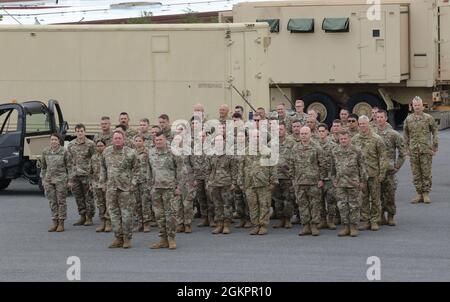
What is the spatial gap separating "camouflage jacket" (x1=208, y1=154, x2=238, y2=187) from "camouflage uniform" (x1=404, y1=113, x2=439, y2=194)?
3567 mm

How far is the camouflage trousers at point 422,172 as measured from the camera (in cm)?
2067

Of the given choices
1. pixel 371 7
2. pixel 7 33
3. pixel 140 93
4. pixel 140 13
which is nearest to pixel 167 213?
pixel 140 93

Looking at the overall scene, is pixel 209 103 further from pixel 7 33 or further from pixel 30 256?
pixel 30 256

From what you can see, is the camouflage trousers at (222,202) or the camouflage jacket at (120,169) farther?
the camouflage trousers at (222,202)

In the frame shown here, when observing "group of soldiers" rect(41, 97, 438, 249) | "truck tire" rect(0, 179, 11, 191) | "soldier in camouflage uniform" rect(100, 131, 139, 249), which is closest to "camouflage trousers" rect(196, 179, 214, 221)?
"group of soldiers" rect(41, 97, 438, 249)

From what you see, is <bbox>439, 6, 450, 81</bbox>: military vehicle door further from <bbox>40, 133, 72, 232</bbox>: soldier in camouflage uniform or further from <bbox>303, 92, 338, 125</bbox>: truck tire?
<bbox>40, 133, 72, 232</bbox>: soldier in camouflage uniform

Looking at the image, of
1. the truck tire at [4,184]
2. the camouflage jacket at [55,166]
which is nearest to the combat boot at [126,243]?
the camouflage jacket at [55,166]

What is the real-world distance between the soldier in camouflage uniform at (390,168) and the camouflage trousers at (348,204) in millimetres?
944

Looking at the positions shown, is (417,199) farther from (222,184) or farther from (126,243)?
(126,243)

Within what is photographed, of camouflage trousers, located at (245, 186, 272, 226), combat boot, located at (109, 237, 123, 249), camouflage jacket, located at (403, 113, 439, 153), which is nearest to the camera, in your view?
combat boot, located at (109, 237, 123, 249)

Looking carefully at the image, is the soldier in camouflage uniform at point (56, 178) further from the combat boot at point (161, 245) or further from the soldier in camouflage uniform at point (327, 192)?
the soldier in camouflage uniform at point (327, 192)

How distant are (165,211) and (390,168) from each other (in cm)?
365

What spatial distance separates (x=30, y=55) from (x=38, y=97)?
86cm

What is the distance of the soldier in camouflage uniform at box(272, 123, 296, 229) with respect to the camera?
1848 centimetres
